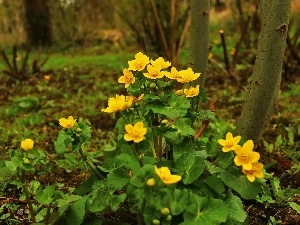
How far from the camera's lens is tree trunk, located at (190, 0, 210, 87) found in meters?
2.27

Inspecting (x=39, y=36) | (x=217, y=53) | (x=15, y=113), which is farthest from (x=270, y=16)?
(x=39, y=36)

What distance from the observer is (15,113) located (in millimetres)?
3820

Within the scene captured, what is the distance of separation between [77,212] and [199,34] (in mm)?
1140

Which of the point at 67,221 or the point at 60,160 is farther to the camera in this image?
the point at 60,160

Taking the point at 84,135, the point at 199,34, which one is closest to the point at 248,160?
the point at 84,135

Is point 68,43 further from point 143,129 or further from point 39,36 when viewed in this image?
point 143,129

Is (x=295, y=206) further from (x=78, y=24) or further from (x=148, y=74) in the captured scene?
(x=78, y=24)

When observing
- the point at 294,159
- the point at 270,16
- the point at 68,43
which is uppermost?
the point at 270,16

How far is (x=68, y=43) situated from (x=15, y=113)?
5.74 metres

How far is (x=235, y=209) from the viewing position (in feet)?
5.26

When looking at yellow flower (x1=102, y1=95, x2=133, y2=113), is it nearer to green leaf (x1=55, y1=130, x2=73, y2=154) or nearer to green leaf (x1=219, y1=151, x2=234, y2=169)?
green leaf (x1=55, y1=130, x2=73, y2=154)

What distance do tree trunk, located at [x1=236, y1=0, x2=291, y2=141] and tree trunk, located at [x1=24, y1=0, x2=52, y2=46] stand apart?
7355mm

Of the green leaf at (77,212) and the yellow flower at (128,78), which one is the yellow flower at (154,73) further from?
the green leaf at (77,212)

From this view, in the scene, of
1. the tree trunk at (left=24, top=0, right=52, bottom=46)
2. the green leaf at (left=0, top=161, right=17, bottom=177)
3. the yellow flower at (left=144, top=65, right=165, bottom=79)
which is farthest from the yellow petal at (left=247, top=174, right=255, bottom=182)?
the tree trunk at (left=24, top=0, right=52, bottom=46)
